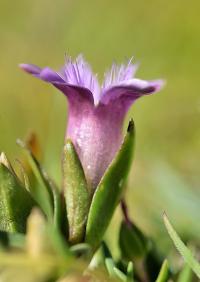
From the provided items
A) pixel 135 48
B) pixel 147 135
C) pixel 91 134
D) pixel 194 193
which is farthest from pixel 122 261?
pixel 135 48

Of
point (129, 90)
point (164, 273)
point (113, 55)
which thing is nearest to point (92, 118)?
point (129, 90)

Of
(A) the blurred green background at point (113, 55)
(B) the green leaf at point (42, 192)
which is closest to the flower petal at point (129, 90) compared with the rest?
(B) the green leaf at point (42, 192)

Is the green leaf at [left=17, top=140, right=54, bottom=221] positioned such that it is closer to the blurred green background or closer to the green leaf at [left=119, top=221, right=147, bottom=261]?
the green leaf at [left=119, top=221, right=147, bottom=261]

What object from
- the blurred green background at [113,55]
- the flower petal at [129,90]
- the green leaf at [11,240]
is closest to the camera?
the green leaf at [11,240]

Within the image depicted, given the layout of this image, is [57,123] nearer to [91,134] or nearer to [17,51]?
[17,51]

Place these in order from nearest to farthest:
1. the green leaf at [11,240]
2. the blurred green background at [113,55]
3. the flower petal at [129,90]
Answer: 1. the green leaf at [11,240]
2. the flower petal at [129,90]
3. the blurred green background at [113,55]

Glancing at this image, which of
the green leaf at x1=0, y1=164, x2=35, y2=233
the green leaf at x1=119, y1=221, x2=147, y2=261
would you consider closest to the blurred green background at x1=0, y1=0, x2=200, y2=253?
the green leaf at x1=119, y1=221, x2=147, y2=261

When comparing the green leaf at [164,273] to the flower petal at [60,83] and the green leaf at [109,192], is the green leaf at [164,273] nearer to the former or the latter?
the green leaf at [109,192]
